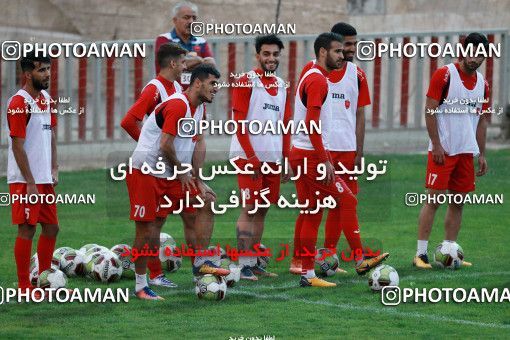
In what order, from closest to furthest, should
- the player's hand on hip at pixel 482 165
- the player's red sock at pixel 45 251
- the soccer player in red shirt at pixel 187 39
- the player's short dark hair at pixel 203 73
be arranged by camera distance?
1. the player's short dark hair at pixel 203 73
2. the player's red sock at pixel 45 251
3. the player's hand on hip at pixel 482 165
4. the soccer player in red shirt at pixel 187 39

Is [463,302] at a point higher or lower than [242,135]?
lower

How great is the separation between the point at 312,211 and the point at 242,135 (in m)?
0.96

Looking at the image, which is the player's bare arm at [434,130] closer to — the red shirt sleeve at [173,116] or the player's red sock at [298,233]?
the player's red sock at [298,233]

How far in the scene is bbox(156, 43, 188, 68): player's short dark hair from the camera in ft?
34.7

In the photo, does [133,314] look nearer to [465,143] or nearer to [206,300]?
[206,300]

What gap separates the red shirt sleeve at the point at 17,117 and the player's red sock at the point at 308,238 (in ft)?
8.26

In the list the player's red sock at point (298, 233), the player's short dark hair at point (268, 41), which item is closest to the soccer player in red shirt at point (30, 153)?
the player's short dark hair at point (268, 41)

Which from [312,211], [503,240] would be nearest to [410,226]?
[503,240]

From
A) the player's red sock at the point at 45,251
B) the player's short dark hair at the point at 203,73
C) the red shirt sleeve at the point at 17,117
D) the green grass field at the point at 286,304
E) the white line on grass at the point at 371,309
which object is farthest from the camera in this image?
the player's red sock at the point at 45,251

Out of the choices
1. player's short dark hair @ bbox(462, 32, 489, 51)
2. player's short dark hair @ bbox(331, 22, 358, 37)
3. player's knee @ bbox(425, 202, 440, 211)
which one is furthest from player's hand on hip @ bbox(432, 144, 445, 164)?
player's short dark hair @ bbox(331, 22, 358, 37)

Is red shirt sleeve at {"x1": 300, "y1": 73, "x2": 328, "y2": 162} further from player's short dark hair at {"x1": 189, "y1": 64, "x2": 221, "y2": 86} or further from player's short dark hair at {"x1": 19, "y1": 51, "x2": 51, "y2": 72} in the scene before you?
player's short dark hair at {"x1": 19, "y1": 51, "x2": 51, "y2": 72}

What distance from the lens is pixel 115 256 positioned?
35.9 ft

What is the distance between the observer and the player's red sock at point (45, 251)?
33.9 ft

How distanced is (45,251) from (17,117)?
1.19 m
